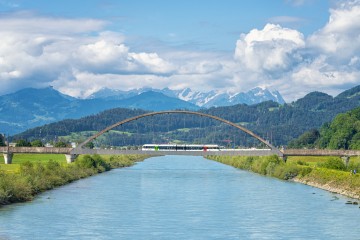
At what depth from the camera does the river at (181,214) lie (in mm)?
58250

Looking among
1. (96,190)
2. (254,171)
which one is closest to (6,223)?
(96,190)

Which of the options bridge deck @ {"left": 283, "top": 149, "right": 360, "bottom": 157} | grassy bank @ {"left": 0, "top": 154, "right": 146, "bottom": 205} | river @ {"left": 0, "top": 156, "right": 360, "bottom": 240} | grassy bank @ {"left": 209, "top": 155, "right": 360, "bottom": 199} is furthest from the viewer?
bridge deck @ {"left": 283, "top": 149, "right": 360, "bottom": 157}

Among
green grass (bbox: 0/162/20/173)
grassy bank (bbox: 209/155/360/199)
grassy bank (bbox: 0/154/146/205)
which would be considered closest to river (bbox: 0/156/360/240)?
grassy bank (bbox: 0/154/146/205)

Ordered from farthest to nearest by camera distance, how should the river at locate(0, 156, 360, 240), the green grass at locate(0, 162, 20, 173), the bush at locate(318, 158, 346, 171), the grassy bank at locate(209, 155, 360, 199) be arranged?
the bush at locate(318, 158, 346, 171), the green grass at locate(0, 162, 20, 173), the grassy bank at locate(209, 155, 360, 199), the river at locate(0, 156, 360, 240)

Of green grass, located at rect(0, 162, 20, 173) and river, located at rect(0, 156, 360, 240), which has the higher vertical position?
green grass, located at rect(0, 162, 20, 173)

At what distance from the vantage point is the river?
58.2 metres

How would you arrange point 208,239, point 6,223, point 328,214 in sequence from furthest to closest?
1. point 328,214
2. point 6,223
3. point 208,239

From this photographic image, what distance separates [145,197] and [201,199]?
6963 millimetres

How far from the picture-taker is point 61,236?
5572cm

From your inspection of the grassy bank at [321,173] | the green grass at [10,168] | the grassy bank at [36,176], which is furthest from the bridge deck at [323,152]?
the green grass at [10,168]

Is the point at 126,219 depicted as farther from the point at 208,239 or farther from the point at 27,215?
the point at 208,239

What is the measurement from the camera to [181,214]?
7044cm

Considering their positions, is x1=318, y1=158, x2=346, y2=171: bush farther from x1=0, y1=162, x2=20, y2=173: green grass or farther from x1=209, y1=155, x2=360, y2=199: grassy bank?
x1=0, y1=162, x2=20, y2=173: green grass

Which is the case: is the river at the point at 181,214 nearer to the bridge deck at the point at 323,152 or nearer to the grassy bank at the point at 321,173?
the grassy bank at the point at 321,173
